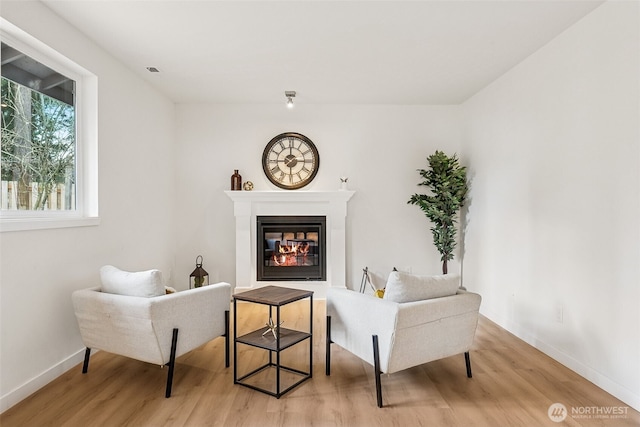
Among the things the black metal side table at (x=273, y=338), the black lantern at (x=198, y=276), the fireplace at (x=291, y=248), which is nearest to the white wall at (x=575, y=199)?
the black metal side table at (x=273, y=338)

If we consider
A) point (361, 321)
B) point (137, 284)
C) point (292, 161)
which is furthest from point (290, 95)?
point (361, 321)

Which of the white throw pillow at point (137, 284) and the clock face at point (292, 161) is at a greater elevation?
the clock face at point (292, 161)

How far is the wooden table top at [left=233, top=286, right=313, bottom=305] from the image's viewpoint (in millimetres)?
2531

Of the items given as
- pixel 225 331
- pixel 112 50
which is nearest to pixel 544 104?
pixel 225 331

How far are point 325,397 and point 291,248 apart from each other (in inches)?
109

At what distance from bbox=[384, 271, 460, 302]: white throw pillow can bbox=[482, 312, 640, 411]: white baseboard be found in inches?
46.3

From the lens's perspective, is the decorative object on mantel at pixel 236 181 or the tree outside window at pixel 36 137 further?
the decorative object on mantel at pixel 236 181

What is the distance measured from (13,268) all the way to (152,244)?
77.4 inches

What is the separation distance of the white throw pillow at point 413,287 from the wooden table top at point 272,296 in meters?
0.62

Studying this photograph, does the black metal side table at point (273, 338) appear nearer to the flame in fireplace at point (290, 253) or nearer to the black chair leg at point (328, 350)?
the black chair leg at point (328, 350)

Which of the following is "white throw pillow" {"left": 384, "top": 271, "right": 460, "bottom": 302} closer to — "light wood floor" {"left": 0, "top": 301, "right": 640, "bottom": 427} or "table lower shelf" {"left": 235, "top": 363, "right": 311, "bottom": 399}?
"light wood floor" {"left": 0, "top": 301, "right": 640, "bottom": 427}

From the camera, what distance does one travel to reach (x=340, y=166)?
5.12 m

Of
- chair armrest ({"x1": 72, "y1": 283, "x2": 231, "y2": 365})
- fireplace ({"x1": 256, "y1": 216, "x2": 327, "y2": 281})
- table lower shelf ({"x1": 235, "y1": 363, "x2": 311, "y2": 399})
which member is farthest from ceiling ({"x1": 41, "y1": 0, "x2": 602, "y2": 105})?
table lower shelf ({"x1": 235, "y1": 363, "x2": 311, "y2": 399})

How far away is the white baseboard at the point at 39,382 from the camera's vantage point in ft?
7.45
